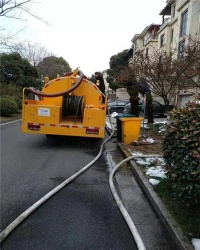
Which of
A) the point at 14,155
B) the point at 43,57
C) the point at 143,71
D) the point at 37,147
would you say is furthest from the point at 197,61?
the point at 43,57

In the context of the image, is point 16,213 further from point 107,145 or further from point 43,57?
point 43,57

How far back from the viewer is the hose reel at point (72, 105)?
27.2 feet

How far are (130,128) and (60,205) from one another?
16.2ft

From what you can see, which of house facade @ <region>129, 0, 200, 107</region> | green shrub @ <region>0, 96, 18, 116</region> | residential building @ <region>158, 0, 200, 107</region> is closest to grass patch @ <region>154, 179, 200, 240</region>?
house facade @ <region>129, 0, 200, 107</region>

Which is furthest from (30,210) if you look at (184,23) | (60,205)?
(184,23)

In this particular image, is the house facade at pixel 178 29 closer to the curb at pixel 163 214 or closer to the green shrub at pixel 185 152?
the curb at pixel 163 214

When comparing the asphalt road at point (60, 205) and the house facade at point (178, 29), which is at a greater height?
the house facade at point (178, 29)

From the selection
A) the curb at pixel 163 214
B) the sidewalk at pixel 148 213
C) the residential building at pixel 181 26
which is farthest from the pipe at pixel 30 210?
the residential building at pixel 181 26

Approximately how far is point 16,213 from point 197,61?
333 inches

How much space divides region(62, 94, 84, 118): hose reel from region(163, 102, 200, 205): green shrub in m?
4.94

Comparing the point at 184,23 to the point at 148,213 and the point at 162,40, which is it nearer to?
the point at 162,40

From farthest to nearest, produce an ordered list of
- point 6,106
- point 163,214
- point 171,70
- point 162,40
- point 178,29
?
1. point 162,40
2. point 178,29
3. point 6,106
4. point 171,70
5. point 163,214

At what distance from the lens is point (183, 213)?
324 cm

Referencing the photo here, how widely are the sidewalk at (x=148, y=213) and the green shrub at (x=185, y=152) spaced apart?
396 mm
